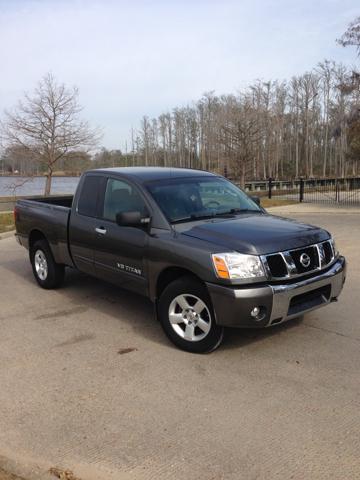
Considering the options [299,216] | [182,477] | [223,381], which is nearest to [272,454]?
[182,477]

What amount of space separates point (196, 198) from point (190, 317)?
153 cm

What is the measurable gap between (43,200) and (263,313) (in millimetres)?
5125

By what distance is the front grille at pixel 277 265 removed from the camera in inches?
158

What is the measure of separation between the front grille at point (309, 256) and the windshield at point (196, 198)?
3.76 feet

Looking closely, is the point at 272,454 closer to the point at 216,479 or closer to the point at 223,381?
the point at 216,479

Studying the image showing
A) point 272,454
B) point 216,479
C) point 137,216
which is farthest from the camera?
point 137,216

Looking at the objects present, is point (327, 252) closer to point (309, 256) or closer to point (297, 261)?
point (309, 256)

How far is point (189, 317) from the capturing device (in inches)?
169

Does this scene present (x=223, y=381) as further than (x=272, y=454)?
Yes

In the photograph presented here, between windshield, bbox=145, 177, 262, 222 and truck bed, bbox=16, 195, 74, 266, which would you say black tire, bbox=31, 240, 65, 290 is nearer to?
truck bed, bbox=16, 195, 74, 266

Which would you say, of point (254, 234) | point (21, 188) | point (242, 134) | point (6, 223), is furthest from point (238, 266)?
point (21, 188)

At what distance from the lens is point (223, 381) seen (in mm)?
3812

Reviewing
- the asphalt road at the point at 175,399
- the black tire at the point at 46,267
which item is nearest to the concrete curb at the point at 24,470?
the asphalt road at the point at 175,399

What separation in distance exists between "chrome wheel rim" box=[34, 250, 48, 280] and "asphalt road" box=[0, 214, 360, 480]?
123cm
